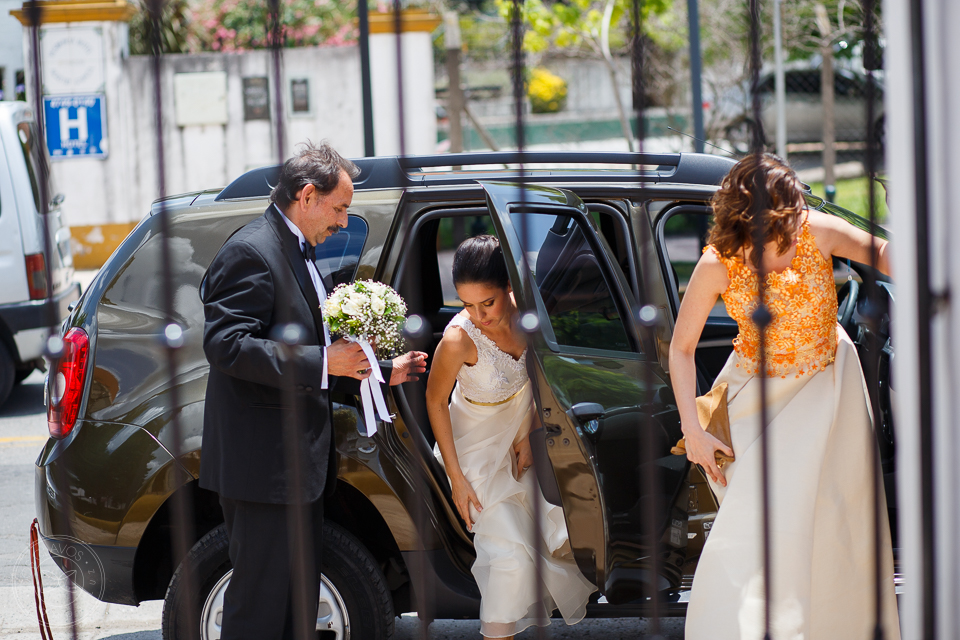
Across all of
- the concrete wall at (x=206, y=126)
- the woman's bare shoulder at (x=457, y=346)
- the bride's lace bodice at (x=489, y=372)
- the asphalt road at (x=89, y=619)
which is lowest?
the asphalt road at (x=89, y=619)

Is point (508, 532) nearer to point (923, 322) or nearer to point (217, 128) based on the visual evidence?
point (923, 322)

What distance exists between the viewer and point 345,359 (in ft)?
8.41

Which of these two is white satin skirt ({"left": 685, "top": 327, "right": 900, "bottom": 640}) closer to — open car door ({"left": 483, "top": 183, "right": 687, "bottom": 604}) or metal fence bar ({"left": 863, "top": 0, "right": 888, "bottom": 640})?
open car door ({"left": 483, "top": 183, "right": 687, "bottom": 604})

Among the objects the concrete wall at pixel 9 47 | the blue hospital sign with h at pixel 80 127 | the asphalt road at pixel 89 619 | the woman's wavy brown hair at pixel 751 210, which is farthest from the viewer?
the concrete wall at pixel 9 47

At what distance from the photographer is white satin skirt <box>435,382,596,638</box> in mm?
2934

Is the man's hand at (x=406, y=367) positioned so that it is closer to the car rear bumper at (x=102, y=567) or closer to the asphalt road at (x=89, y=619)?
the car rear bumper at (x=102, y=567)

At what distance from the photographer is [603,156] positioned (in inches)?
138

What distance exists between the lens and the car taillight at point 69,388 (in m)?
3.02

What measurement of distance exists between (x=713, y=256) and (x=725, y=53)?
12.2 m

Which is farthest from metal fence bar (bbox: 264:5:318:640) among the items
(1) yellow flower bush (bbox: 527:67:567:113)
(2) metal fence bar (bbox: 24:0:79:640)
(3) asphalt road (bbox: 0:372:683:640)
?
(1) yellow flower bush (bbox: 527:67:567:113)

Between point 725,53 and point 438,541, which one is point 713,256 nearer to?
point 438,541

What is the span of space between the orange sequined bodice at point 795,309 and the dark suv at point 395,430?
1.04 ft

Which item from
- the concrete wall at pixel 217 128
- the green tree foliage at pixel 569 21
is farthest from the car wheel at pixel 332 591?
the concrete wall at pixel 217 128

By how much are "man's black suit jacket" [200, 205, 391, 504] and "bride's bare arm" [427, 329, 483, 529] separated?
441 mm
